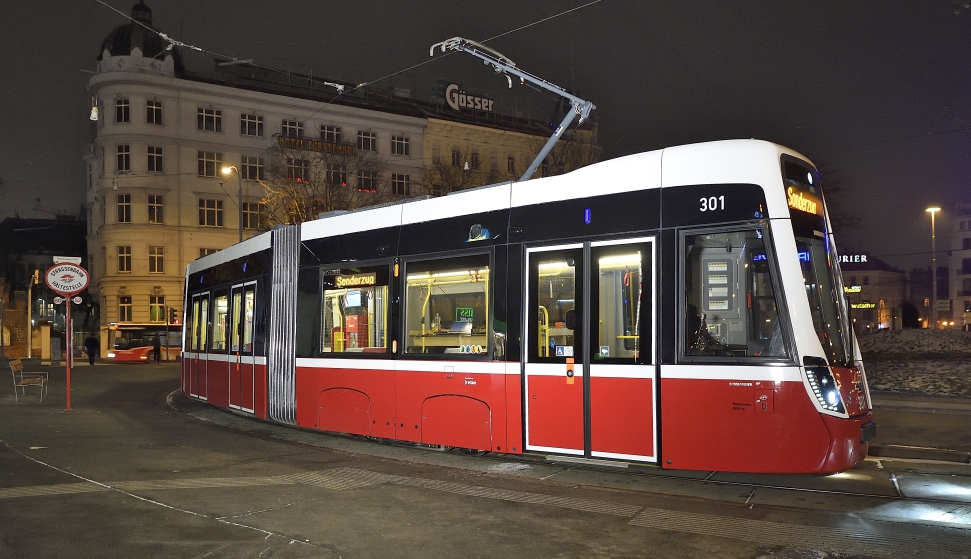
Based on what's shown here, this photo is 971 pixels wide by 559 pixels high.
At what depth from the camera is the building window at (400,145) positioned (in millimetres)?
59812

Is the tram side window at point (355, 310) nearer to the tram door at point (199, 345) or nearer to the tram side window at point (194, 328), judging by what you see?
the tram door at point (199, 345)

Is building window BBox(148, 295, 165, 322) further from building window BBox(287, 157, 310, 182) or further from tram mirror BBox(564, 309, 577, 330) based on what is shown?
tram mirror BBox(564, 309, 577, 330)

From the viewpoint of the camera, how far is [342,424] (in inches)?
504

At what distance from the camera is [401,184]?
198 ft

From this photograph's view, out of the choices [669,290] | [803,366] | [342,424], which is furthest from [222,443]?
[803,366]

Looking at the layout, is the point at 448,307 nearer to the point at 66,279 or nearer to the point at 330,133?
the point at 66,279

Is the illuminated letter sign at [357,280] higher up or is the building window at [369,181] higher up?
the building window at [369,181]

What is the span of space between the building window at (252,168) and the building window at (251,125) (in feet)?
5.05

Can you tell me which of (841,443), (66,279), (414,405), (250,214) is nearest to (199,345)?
(66,279)

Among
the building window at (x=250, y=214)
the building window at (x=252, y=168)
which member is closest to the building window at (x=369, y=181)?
the building window at (x=252, y=168)

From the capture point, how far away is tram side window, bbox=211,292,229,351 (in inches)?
680

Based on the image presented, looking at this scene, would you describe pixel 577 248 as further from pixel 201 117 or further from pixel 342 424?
pixel 201 117

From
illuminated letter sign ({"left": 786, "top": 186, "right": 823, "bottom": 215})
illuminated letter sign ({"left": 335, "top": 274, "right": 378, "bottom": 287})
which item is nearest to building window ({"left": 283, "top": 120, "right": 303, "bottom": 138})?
illuminated letter sign ({"left": 335, "top": 274, "right": 378, "bottom": 287})

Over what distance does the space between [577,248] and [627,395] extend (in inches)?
68.5
